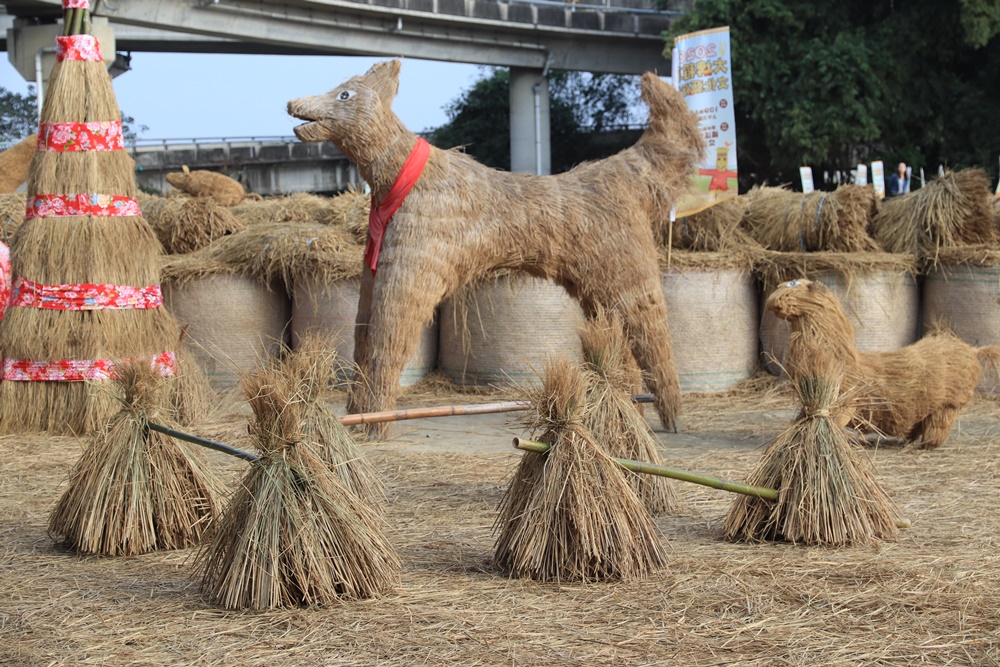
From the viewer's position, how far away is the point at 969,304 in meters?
9.11

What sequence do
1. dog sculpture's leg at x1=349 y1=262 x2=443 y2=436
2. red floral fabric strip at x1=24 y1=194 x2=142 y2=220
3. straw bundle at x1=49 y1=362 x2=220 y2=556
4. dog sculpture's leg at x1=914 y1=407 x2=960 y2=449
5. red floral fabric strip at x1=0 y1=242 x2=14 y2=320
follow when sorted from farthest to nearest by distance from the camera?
red floral fabric strip at x1=0 y1=242 x2=14 y2=320 < red floral fabric strip at x1=24 y1=194 x2=142 y2=220 < dog sculpture's leg at x1=914 y1=407 x2=960 y2=449 < dog sculpture's leg at x1=349 y1=262 x2=443 y2=436 < straw bundle at x1=49 y1=362 x2=220 y2=556

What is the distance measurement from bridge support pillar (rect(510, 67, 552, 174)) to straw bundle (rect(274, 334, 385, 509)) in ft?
86.5

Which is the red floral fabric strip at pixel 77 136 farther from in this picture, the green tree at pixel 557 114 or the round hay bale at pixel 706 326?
the green tree at pixel 557 114

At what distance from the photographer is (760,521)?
462 cm

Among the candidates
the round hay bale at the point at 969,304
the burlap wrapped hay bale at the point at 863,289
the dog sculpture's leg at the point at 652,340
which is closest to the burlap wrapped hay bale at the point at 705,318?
the burlap wrapped hay bale at the point at 863,289

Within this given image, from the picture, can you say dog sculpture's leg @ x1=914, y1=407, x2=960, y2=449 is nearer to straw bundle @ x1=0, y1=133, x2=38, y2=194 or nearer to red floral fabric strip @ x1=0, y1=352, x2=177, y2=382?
red floral fabric strip @ x1=0, y1=352, x2=177, y2=382

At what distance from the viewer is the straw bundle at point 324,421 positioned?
412 centimetres

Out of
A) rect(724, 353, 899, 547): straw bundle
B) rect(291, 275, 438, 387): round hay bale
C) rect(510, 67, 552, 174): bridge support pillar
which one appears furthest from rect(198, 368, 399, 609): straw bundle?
rect(510, 67, 552, 174): bridge support pillar

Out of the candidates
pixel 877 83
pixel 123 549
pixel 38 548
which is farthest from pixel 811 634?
pixel 877 83

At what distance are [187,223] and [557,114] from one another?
25488 mm

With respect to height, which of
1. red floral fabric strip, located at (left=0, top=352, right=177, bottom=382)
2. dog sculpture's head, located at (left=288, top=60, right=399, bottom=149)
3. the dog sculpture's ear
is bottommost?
red floral fabric strip, located at (left=0, top=352, right=177, bottom=382)

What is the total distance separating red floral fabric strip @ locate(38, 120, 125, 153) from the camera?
7.25 metres

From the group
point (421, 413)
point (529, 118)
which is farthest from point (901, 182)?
point (529, 118)

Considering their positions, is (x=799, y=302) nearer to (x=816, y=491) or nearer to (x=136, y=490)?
(x=816, y=491)
